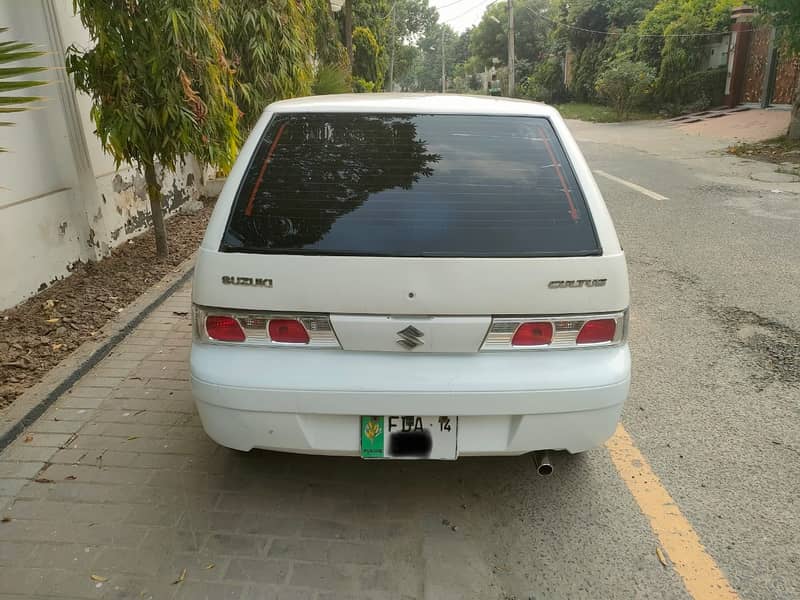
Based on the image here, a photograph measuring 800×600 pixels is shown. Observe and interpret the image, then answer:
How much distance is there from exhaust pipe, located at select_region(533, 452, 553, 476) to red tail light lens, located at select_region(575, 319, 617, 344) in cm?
51

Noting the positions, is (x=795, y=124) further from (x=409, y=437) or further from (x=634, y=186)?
(x=409, y=437)

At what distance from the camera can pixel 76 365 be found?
3.90 m

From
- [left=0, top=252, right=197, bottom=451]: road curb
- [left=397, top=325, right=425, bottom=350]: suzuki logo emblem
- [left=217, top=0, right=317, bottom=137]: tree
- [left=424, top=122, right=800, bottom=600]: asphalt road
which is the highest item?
[left=217, top=0, right=317, bottom=137]: tree

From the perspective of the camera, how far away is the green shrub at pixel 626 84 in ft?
79.8

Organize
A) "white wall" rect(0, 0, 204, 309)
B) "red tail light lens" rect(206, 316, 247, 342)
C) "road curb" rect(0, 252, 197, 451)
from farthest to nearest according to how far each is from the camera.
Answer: "white wall" rect(0, 0, 204, 309) < "road curb" rect(0, 252, 197, 451) < "red tail light lens" rect(206, 316, 247, 342)

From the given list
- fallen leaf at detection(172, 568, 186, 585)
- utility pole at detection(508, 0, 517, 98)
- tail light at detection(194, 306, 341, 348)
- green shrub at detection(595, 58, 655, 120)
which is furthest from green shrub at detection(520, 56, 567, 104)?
fallen leaf at detection(172, 568, 186, 585)

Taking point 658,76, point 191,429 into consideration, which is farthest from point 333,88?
point 658,76

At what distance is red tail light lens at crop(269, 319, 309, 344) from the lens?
93.6 inches

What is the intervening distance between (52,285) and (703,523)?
16.0 ft

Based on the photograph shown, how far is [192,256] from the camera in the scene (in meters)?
6.32

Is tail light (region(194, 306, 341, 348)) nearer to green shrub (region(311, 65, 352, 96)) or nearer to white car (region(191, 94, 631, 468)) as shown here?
white car (region(191, 94, 631, 468))

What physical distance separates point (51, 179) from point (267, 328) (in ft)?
12.4

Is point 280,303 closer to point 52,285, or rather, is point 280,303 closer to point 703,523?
point 703,523

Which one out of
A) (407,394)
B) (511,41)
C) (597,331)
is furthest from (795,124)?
(511,41)
